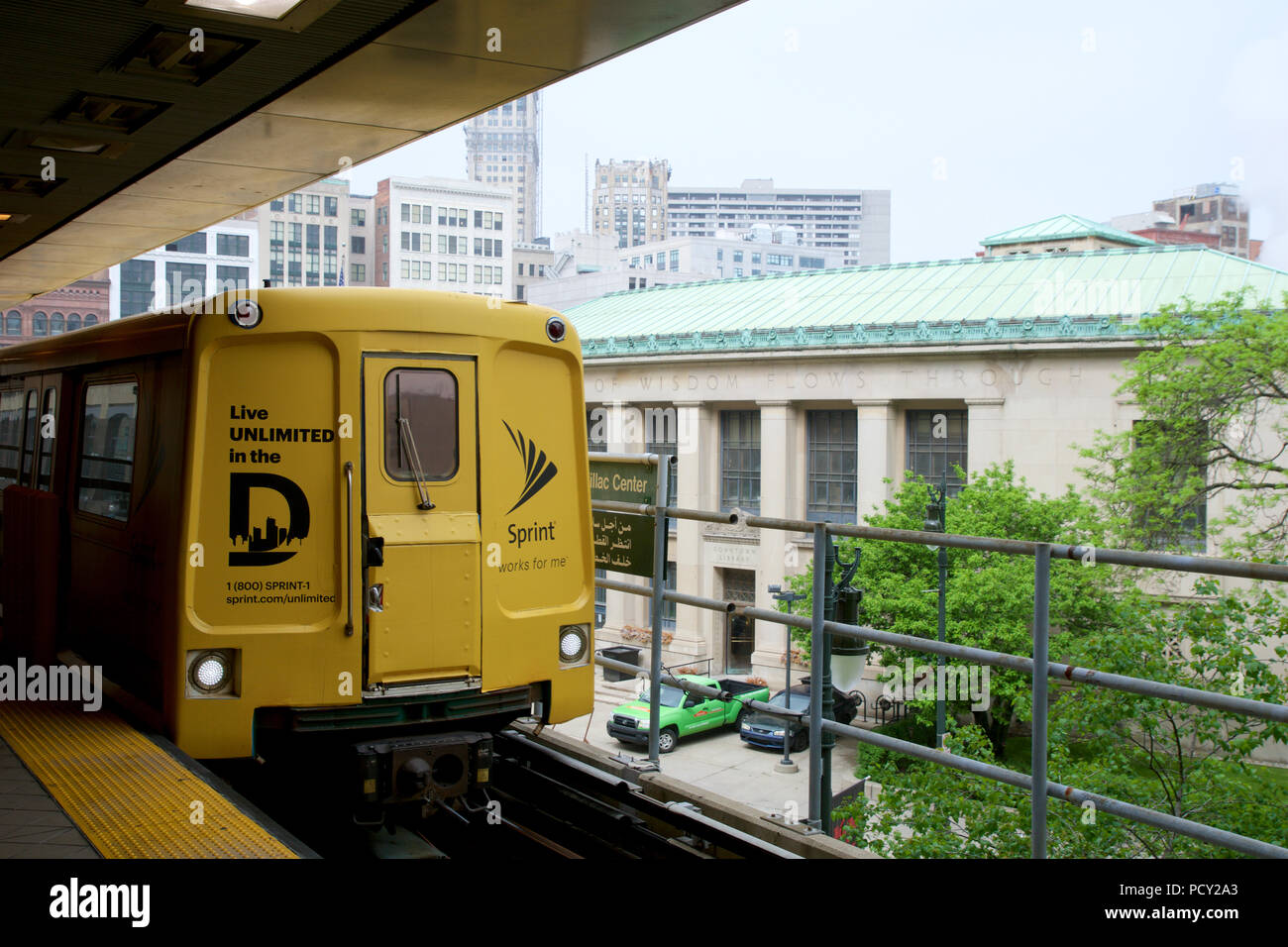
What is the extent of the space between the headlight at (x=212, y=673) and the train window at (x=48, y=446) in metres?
3.76

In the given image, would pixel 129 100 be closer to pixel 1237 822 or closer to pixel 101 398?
pixel 101 398

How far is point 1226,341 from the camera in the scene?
1111 inches

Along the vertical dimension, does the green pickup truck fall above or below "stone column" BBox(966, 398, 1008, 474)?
below

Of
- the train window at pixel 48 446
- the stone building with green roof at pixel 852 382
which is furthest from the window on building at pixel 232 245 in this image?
the train window at pixel 48 446

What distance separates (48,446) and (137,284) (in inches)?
3742

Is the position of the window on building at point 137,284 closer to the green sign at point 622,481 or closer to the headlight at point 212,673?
the green sign at point 622,481

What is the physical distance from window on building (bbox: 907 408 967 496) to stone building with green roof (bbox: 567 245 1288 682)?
72mm

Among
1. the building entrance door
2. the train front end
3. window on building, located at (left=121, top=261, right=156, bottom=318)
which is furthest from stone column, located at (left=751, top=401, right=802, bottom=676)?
window on building, located at (left=121, top=261, right=156, bottom=318)

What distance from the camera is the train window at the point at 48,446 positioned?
895cm

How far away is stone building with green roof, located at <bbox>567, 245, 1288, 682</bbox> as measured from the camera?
42500mm

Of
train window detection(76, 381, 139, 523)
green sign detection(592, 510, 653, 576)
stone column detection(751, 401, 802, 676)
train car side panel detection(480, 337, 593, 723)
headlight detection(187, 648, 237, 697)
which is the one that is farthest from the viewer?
stone column detection(751, 401, 802, 676)

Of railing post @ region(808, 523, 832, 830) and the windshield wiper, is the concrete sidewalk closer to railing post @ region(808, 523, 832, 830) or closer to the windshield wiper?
railing post @ region(808, 523, 832, 830)
